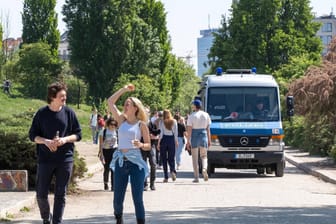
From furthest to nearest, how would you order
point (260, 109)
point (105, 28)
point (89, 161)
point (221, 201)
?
point (105, 28) < point (89, 161) < point (260, 109) < point (221, 201)

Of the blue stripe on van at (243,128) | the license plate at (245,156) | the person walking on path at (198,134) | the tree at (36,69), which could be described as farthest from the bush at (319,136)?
the tree at (36,69)

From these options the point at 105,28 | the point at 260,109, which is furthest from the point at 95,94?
the point at 260,109

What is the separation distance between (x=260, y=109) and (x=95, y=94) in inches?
2117

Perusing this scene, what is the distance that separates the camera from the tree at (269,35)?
68562 millimetres

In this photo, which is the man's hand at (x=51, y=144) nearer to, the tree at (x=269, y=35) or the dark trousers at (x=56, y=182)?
the dark trousers at (x=56, y=182)

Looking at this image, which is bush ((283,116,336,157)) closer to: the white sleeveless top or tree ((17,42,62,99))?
the white sleeveless top

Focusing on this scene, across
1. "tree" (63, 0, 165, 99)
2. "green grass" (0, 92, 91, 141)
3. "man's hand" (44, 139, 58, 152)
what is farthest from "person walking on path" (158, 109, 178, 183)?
Answer: "tree" (63, 0, 165, 99)

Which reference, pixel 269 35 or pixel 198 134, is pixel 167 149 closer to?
pixel 198 134

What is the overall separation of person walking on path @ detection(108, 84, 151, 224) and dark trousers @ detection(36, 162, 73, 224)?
2.15 feet

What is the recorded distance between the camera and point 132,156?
10.7 metres

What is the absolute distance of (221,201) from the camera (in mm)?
15805

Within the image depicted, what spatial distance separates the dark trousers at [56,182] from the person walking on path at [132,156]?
65cm

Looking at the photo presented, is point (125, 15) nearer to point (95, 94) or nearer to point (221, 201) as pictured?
point (95, 94)

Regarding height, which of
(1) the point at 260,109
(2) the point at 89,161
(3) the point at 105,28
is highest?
(3) the point at 105,28
